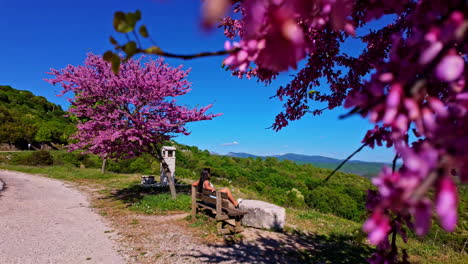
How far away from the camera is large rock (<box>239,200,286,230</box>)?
672cm

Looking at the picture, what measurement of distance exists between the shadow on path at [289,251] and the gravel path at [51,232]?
2.02 m

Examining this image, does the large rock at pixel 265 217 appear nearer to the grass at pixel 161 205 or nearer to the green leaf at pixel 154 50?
the grass at pixel 161 205

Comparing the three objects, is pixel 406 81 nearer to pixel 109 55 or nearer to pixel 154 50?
pixel 154 50

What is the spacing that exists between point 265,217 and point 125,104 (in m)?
6.19

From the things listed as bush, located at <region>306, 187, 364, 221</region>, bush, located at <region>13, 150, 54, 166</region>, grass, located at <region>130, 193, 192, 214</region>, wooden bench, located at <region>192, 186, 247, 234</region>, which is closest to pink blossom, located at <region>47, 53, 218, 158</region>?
grass, located at <region>130, 193, 192, 214</region>

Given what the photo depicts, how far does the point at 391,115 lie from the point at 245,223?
687cm

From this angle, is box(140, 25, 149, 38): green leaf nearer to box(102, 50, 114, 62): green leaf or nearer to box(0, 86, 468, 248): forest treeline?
box(102, 50, 114, 62): green leaf

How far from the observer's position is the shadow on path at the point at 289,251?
4879mm

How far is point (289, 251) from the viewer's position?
5.31 metres

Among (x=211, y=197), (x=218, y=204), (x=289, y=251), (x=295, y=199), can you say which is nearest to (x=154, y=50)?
(x=289, y=251)

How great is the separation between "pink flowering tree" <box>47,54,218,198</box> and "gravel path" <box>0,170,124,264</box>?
2284 mm

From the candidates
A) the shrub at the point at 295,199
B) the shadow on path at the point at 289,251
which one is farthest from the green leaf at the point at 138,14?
the shrub at the point at 295,199

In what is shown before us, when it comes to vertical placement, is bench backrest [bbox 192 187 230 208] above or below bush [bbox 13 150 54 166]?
below

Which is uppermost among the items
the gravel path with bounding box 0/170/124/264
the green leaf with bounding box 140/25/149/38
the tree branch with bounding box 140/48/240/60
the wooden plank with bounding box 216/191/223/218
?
the green leaf with bounding box 140/25/149/38
